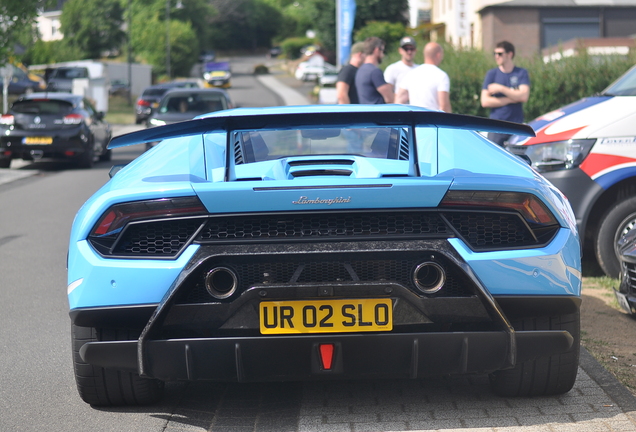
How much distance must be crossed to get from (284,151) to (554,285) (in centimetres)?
169

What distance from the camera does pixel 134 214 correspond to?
3490 millimetres

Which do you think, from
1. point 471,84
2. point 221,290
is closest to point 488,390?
point 221,290

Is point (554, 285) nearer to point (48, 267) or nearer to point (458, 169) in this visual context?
point (458, 169)

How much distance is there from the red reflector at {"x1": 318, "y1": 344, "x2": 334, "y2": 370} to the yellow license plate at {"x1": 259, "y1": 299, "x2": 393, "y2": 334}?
0.06 m

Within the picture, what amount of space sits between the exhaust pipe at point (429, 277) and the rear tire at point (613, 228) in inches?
143

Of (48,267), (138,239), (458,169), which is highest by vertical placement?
(458,169)

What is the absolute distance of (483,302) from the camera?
3.40 meters

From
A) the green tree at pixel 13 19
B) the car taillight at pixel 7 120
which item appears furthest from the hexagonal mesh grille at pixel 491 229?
the green tree at pixel 13 19

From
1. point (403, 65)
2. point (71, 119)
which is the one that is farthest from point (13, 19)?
point (403, 65)

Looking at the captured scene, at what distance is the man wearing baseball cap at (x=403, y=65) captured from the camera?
10392 mm

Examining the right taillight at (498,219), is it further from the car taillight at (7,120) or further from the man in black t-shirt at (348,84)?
the car taillight at (7,120)

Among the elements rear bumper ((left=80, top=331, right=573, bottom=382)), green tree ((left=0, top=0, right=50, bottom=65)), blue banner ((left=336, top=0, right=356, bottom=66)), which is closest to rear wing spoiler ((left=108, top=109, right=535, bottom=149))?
rear bumper ((left=80, top=331, right=573, bottom=382))

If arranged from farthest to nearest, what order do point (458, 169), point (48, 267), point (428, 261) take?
point (48, 267) → point (458, 169) → point (428, 261)

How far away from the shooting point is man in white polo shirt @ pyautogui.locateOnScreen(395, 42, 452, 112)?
9.53 meters
